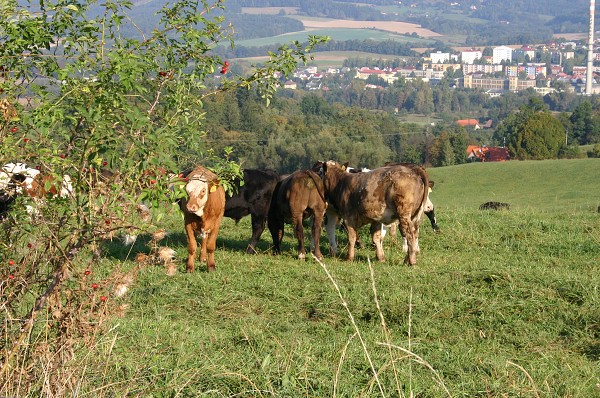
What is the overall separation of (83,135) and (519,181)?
49.8 meters

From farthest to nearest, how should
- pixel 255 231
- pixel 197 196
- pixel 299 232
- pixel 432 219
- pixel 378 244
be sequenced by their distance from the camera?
pixel 432 219 < pixel 255 231 < pixel 299 232 < pixel 378 244 < pixel 197 196

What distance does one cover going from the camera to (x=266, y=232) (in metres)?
18.2

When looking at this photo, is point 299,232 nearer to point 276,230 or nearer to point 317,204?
point 317,204

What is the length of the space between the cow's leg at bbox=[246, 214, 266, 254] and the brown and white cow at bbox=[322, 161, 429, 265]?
1486 millimetres

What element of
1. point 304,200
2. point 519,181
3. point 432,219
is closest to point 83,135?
point 304,200

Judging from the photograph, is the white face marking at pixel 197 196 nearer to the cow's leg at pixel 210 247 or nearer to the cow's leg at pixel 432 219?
the cow's leg at pixel 210 247

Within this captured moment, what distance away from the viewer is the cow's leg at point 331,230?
15359mm

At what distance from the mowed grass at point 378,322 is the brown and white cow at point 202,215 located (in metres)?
0.33

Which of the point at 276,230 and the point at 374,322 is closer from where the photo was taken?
the point at 374,322

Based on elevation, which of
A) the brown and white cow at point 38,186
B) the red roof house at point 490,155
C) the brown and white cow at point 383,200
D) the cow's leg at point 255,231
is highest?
the brown and white cow at point 38,186

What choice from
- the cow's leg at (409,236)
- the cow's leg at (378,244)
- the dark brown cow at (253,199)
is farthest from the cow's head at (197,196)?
the cow's leg at (409,236)

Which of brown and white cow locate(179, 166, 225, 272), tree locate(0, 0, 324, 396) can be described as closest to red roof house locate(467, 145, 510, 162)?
brown and white cow locate(179, 166, 225, 272)

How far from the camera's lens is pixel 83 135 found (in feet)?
23.5

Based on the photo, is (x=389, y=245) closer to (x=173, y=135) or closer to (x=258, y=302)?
(x=258, y=302)
